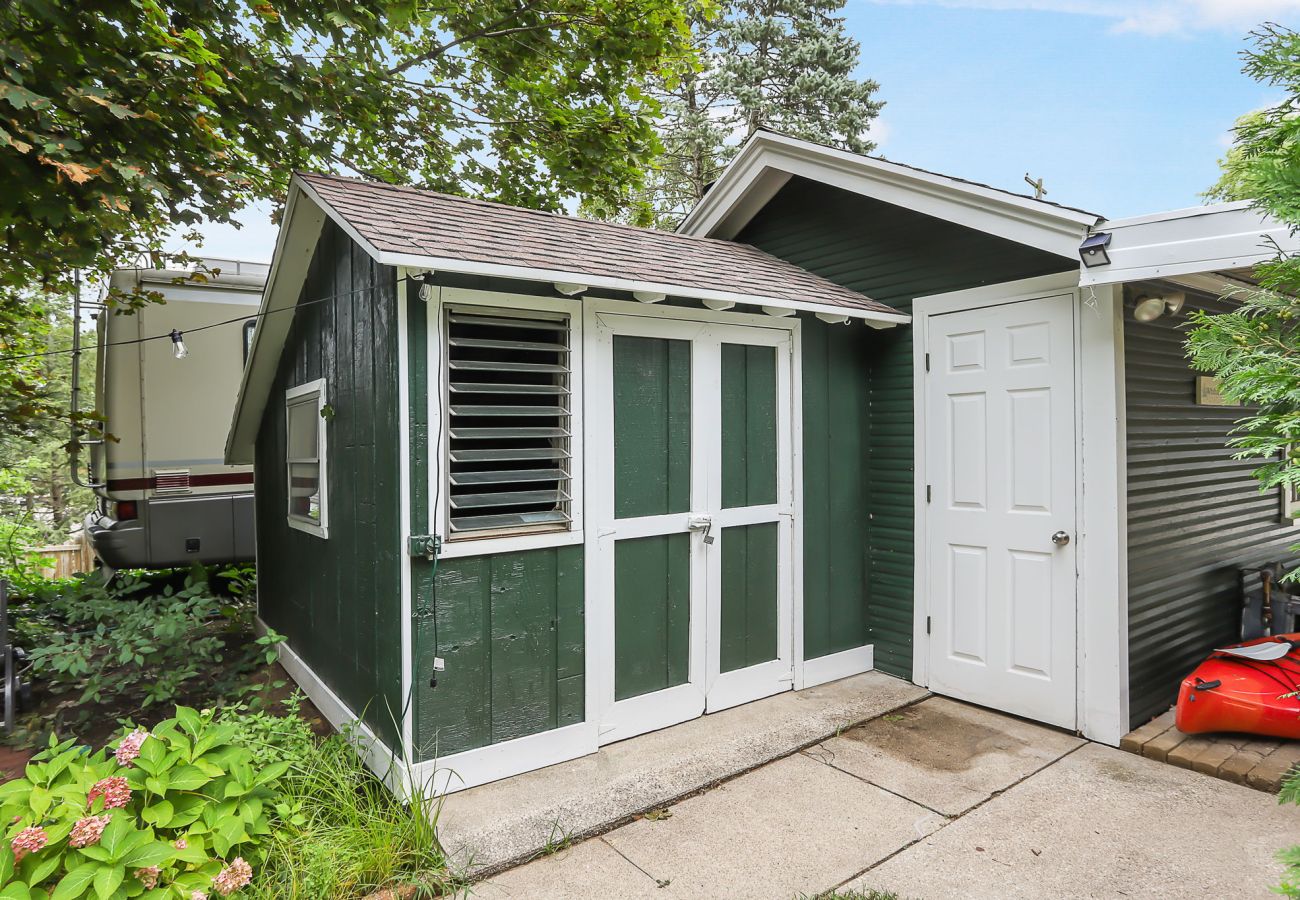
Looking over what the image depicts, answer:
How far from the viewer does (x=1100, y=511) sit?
12.0 ft

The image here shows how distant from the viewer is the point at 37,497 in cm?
1529

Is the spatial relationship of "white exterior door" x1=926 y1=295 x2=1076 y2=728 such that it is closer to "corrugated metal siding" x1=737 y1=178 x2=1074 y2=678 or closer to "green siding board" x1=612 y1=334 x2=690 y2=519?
"corrugated metal siding" x1=737 y1=178 x2=1074 y2=678

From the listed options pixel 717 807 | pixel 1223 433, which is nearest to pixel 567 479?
pixel 717 807

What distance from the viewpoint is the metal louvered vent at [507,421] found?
3152 mm

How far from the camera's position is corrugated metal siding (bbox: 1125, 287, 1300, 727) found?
3.75 metres

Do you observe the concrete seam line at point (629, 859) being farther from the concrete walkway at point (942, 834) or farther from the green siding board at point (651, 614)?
the green siding board at point (651, 614)

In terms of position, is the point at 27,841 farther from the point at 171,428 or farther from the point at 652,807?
the point at 171,428

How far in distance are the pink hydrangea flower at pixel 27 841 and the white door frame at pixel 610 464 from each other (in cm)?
203

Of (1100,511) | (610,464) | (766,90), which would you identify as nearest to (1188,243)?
(1100,511)

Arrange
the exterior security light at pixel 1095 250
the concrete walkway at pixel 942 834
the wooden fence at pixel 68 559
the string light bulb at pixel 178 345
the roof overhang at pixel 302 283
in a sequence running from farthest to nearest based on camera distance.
→ 1. the wooden fence at pixel 68 559
2. the string light bulb at pixel 178 345
3. the exterior security light at pixel 1095 250
4. the roof overhang at pixel 302 283
5. the concrete walkway at pixel 942 834

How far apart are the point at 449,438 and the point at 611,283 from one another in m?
1.02

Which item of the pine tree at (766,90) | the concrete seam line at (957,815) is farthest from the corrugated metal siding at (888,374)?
the pine tree at (766,90)

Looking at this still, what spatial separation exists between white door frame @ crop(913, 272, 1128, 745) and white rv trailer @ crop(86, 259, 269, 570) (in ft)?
19.6

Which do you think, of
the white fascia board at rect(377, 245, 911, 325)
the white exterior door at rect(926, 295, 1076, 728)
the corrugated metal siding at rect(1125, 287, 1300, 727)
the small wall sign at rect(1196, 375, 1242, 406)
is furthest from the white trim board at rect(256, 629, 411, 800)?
the small wall sign at rect(1196, 375, 1242, 406)
